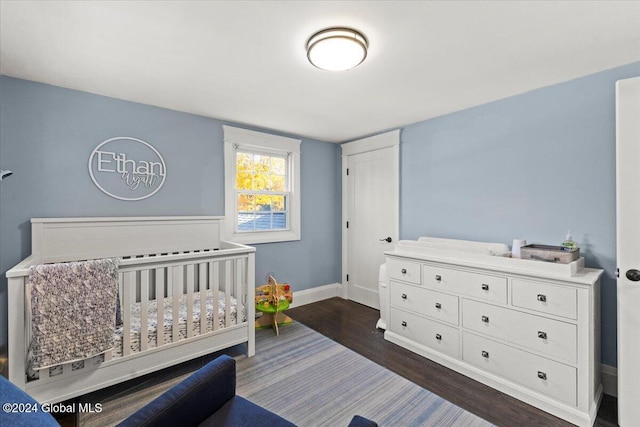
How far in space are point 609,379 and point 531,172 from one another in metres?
1.54

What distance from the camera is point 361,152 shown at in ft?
12.7

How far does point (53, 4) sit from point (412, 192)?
3.10 m

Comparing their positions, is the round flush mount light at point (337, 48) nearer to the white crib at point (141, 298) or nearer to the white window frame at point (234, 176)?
the white crib at point (141, 298)

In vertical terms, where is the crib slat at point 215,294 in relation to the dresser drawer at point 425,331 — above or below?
above

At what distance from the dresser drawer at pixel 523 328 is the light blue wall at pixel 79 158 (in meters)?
2.22

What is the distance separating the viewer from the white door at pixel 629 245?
1.64 meters

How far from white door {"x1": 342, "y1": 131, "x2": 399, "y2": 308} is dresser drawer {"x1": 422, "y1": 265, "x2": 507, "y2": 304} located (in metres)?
1.04

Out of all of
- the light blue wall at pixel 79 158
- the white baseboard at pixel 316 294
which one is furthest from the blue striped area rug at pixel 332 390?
the light blue wall at pixel 79 158

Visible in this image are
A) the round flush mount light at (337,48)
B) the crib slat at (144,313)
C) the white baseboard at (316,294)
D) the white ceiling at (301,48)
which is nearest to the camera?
the white ceiling at (301,48)

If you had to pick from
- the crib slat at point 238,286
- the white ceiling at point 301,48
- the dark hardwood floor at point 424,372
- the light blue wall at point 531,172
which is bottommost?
the dark hardwood floor at point 424,372

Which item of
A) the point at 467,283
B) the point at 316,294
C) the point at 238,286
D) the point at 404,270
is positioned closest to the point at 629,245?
the point at 467,283

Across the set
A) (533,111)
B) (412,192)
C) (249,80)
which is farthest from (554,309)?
(249,80)

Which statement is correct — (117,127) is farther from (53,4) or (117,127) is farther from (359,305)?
(359,305)

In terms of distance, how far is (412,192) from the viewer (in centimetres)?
336
